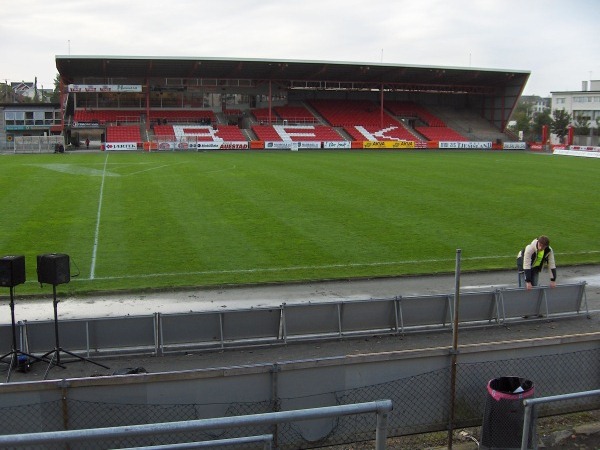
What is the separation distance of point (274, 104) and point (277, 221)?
54.2 metres

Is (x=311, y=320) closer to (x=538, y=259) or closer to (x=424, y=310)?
(x=424, y=310)

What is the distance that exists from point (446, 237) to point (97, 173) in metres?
24.3

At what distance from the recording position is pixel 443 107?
8450 cm

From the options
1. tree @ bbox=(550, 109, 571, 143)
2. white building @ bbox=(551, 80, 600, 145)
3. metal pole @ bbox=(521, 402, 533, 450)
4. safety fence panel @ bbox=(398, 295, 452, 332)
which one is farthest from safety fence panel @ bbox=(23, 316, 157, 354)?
white building @ bbox=(551, 80, 600, 145)

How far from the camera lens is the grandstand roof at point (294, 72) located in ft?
209

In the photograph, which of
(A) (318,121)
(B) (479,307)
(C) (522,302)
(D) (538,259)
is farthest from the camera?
(A) (318,121)

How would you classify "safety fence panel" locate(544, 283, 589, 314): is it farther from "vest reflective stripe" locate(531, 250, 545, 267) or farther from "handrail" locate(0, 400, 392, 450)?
"handrail" locate(0, 400, 392, 450)

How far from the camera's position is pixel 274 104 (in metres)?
76.6

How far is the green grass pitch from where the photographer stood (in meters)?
18.4

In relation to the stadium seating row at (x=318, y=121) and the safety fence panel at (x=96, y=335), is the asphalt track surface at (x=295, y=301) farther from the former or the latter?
the stadium seating row at (x=318, y=121)

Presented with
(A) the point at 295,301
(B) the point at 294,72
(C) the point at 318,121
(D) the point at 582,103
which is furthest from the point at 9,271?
(D) the point at 582,103

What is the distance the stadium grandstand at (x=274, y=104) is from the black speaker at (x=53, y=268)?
167 feet

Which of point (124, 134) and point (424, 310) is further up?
point (124, 134)

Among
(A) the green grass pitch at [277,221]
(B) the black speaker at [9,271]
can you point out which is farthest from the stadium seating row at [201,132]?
(B) the black speaker at [9,271]
